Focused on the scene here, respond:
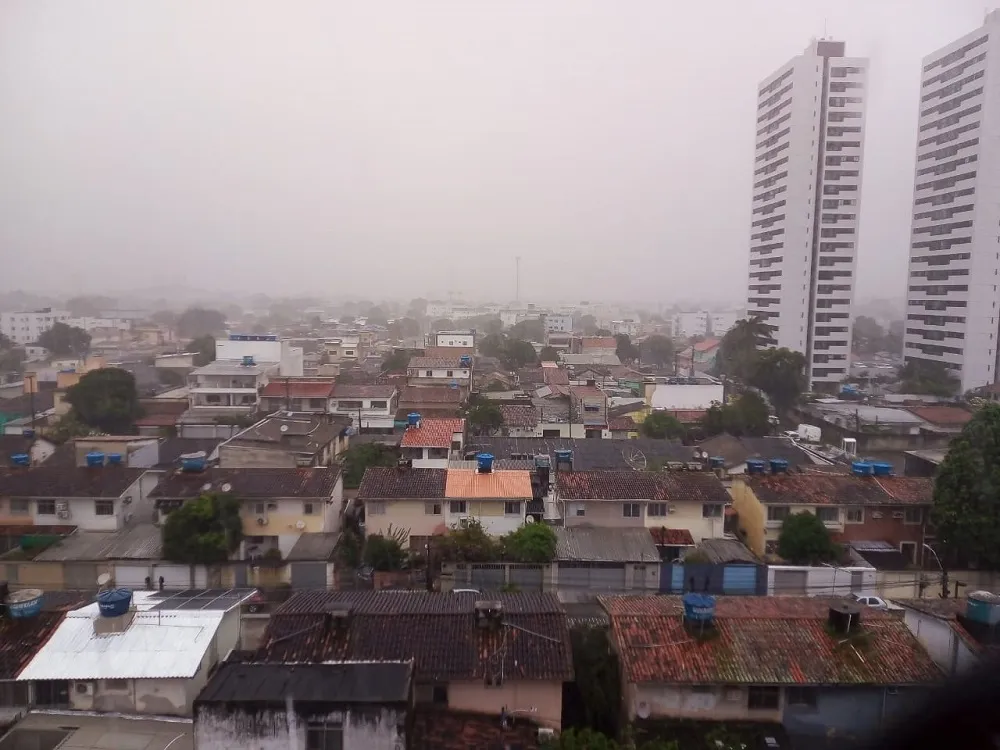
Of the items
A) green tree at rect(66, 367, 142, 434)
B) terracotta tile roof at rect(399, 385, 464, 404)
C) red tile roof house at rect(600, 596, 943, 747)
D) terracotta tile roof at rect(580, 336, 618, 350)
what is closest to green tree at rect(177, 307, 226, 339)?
terracotta tile roof at rect(580, 336, 618, 350)

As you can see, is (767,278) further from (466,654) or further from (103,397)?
(466,654)

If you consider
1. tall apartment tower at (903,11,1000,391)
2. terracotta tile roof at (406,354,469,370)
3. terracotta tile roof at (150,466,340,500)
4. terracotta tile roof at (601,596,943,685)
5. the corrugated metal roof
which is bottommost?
the corrugated metal roof

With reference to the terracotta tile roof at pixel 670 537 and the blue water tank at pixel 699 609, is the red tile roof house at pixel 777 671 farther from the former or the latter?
the terracotta tile roof at pixel 670 537

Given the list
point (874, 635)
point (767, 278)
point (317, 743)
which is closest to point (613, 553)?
point (874, 635)

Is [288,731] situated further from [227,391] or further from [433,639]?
[227,391]

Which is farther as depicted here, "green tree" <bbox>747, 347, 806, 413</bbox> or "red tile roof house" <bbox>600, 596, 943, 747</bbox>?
"green tree" <bbox>747, 347, 806, 413</bbox>

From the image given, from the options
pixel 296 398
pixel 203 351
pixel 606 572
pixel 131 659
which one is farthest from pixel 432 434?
pixel 203 351

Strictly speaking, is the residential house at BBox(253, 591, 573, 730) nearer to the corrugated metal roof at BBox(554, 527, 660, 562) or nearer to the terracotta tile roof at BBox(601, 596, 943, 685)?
the terracotta tile roof at BBox(601, 596, 943, 685)
